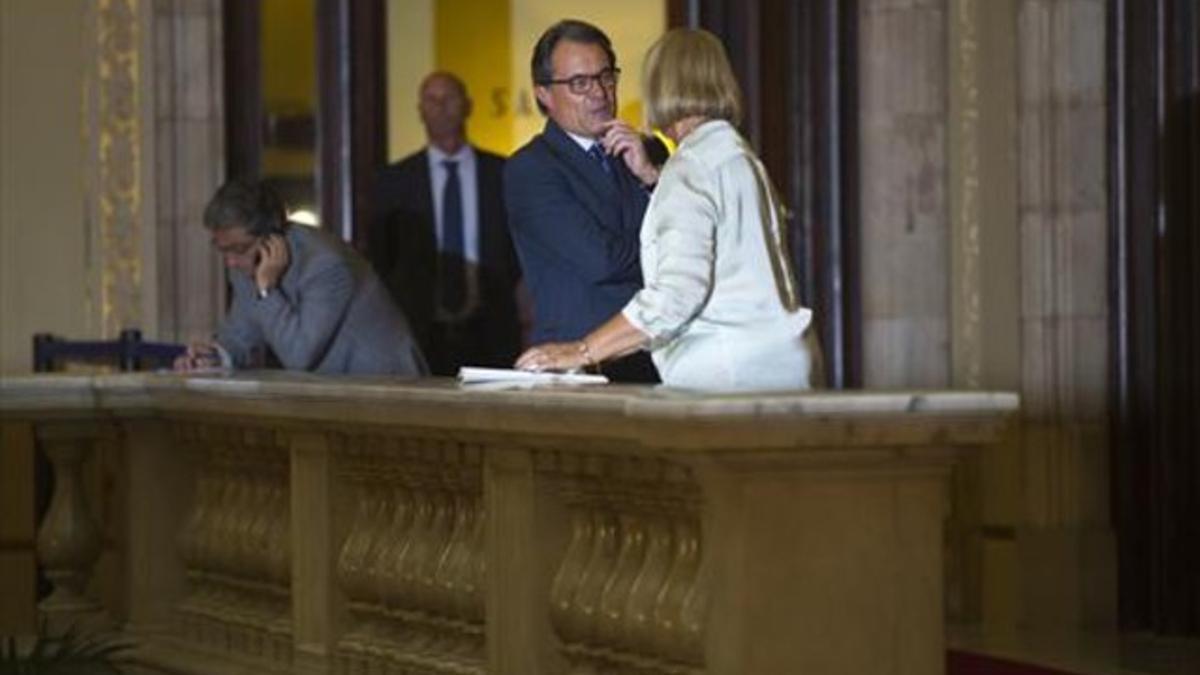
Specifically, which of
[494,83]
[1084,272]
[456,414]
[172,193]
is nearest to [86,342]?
[172,193]

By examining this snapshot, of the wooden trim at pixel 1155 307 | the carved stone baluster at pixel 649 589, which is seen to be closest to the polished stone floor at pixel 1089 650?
the wooden trim at pixel 1155 307

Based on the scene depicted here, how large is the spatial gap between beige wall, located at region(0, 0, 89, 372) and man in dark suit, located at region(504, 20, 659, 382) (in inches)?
179

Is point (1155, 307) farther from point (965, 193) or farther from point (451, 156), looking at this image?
point (451, 156)

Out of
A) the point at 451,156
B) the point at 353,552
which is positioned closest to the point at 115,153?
the point at 451,156

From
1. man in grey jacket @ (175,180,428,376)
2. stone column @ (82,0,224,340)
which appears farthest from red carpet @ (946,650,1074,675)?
stone column @ (82,0,224,340)

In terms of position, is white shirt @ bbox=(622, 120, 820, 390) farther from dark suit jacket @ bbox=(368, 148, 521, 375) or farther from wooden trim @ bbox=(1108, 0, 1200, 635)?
dark suit jacket @ bbox=(368, 148, 521, 375)

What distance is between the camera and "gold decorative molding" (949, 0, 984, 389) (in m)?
13.1

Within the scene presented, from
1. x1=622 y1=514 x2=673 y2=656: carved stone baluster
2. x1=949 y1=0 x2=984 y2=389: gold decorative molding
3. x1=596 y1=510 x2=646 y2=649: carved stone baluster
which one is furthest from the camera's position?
x1=949 y1=0 x2=984 y2=389: gold decorative molding

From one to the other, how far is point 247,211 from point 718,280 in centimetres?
286

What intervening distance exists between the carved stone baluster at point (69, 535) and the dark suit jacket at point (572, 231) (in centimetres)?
186

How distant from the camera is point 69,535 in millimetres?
10430

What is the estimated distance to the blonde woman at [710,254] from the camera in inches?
300

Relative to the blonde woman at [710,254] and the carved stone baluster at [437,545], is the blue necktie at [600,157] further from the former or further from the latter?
the blonde woman at [710,254]

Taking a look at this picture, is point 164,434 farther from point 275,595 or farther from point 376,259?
point 376,259
